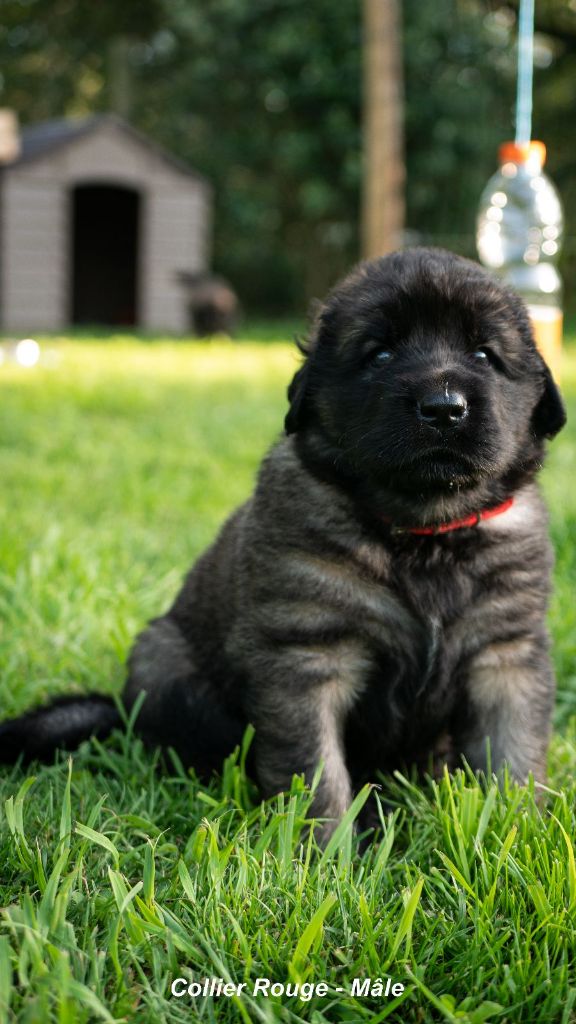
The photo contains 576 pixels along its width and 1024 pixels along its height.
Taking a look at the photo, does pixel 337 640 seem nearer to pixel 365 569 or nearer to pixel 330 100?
pixel 365 569

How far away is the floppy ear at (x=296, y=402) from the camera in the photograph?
2.47 meters

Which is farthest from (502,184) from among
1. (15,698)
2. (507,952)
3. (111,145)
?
(111,145)

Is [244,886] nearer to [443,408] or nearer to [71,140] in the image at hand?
[443,408]

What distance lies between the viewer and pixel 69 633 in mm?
3438

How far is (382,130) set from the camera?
45.0ft

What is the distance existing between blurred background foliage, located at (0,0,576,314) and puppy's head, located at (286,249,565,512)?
14.8 m

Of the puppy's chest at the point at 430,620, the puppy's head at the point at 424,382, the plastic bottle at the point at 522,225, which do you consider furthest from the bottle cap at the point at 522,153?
the puppy's chest at the point at 430,620

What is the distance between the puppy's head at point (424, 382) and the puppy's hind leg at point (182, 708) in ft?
2.08

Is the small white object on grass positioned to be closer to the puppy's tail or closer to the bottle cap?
the bottle cap

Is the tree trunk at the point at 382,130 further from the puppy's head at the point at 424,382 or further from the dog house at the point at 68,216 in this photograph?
the puppy's head at the point at 424,382

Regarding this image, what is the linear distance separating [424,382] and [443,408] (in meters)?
0.07

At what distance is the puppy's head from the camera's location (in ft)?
7.29

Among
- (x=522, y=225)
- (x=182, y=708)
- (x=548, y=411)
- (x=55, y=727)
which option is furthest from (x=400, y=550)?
(x=522, y=225)

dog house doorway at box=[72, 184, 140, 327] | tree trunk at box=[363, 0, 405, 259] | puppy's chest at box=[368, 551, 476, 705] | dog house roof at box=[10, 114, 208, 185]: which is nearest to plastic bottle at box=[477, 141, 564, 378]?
puppy's chest at box=[368, 551, 476, 705]
